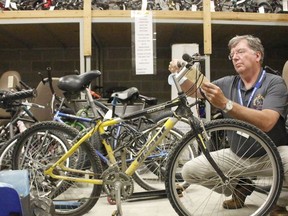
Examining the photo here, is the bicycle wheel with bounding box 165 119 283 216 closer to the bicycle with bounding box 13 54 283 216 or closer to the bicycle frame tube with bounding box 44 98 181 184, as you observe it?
the bicycle with bounding box 13 54 283 216

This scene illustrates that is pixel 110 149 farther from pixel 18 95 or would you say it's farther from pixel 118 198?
pixel 18 95

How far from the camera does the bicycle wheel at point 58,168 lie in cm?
227

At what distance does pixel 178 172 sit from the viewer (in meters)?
2.09

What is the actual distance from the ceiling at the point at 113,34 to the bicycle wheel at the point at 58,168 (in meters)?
1.85

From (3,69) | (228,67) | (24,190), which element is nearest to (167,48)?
(228,67)

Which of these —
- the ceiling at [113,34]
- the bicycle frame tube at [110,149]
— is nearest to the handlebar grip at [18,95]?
Answer: the bicycle frame tube at [110,149]

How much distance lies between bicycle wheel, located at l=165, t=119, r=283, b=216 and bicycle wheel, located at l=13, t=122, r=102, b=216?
0.53 m

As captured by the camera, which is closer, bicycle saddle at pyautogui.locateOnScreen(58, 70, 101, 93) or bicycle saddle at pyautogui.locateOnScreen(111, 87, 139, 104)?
bicycle saddle at pyautogui.locateOnScreen(58, 70, 101, 93)

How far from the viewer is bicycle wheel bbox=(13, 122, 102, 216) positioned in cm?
227

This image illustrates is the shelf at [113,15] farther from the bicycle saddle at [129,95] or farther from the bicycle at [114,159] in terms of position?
the bicycle at [114,159]

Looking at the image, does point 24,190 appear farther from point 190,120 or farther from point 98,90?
point 98,90

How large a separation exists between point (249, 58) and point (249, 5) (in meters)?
2.01

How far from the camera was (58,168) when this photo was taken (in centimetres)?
227

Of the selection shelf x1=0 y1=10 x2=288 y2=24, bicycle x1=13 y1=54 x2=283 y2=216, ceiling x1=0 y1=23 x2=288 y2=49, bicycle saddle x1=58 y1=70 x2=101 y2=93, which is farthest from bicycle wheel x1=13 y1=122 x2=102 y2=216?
ceiling x1=0 y1=23 x2=288 y2=49
